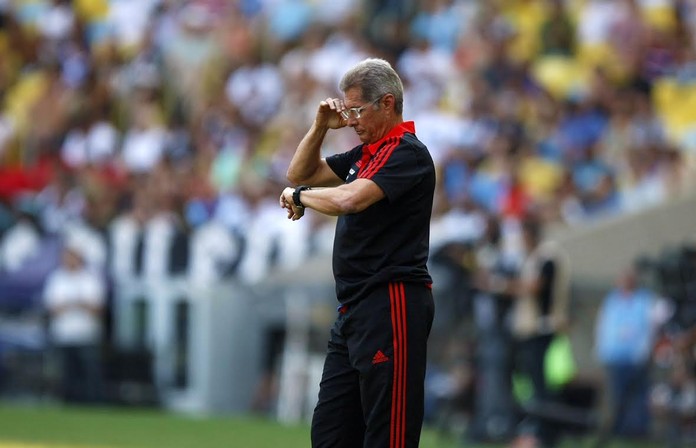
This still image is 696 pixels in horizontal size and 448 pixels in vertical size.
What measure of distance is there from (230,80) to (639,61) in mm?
6991

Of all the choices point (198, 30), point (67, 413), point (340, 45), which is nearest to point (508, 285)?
point (67, 413)

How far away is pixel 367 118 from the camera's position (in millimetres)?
6707

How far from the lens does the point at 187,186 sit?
1950 cm

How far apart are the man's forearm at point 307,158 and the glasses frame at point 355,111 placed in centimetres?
22

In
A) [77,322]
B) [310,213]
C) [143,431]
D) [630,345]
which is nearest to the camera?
[630,345]

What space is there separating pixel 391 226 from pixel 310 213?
11082mm

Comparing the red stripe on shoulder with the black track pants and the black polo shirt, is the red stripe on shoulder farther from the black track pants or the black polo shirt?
the black track pants

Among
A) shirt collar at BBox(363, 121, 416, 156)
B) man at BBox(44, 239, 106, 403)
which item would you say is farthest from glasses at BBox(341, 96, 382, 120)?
man at BBox(44, 239, 106, 403)

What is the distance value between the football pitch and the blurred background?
2.04 feet

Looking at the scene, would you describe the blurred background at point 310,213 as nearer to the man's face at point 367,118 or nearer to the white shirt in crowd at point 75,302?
the white shirt in crowd at point 75,302

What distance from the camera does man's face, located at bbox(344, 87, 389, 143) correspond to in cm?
667

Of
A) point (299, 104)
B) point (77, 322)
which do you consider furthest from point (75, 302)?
point (299, 104)

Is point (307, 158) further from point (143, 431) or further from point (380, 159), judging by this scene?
point (143, 431)

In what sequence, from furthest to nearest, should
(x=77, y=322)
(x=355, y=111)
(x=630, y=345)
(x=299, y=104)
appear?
1. (x=299, y=104)
2. (x=77, y=322)
3. (x=630, y=345)
4. (x=355, y=111)
